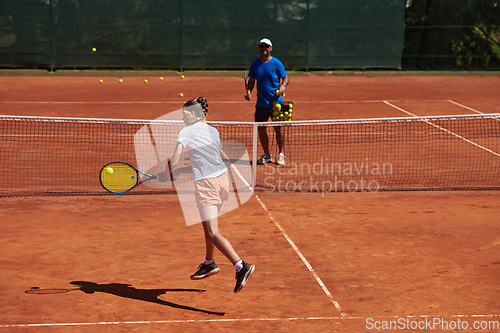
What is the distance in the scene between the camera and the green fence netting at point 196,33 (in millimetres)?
19953

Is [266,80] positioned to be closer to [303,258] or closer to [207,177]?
[303,258]

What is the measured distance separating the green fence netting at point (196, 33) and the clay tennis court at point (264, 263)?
11627 mm

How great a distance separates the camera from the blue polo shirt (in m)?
10.3

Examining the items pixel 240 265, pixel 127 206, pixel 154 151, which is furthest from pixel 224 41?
pixel 240 265

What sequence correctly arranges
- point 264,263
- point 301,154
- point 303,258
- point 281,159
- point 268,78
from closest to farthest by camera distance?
point 264,263 → point 303,258 → point 268,78 → point 281,159 → point 301,154

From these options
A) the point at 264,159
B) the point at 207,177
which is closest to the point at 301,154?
the point at 264,159

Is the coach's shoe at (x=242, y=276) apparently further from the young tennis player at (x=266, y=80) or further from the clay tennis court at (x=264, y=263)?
the young tennis player at (x=266, y=80)

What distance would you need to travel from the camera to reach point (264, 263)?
251 inches

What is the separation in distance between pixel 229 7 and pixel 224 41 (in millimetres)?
1183

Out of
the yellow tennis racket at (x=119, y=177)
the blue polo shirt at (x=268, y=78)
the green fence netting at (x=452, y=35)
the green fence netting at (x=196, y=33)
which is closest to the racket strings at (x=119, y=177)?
the yellow tennis racket at (x=119, y=177)

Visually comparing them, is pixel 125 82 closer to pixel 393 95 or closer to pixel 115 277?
pixel 393 95

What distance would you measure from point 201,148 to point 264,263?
1667 millimetres

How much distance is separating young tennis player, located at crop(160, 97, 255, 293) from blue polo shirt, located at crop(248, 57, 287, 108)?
490cm

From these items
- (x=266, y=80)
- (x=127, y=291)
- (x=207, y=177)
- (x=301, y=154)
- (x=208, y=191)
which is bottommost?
(x=127, y=291)
